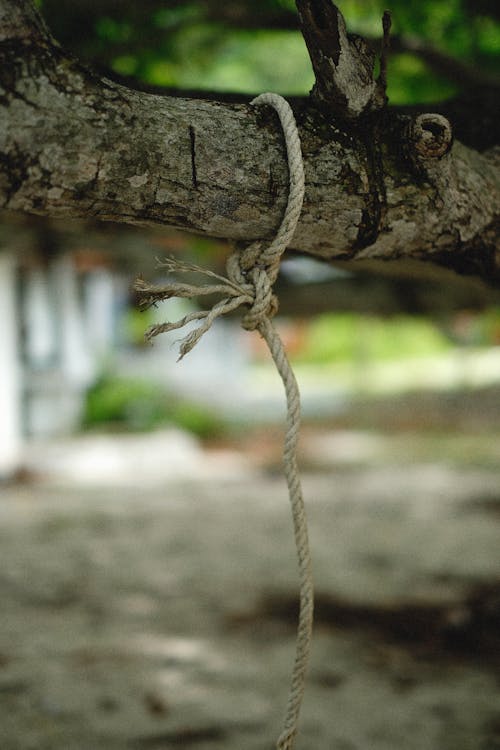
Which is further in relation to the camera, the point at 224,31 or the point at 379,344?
the point at 379,344

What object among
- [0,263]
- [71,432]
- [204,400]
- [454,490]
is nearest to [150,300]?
[454,490]

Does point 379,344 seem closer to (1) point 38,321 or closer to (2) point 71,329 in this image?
(2) point 71,329

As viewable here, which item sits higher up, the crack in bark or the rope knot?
the crack in bark

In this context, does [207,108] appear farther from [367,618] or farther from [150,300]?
[367,618]

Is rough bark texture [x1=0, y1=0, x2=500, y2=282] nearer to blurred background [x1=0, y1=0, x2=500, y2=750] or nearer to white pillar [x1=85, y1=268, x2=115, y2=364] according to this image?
blurred background [x1=0, y1=0, x2=500, y2=750]

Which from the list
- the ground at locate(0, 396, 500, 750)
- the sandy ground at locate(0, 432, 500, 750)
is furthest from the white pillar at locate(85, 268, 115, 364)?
the sandy ground at locate(0, 432, 500, 750)

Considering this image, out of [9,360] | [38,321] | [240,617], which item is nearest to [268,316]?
[240,617]
